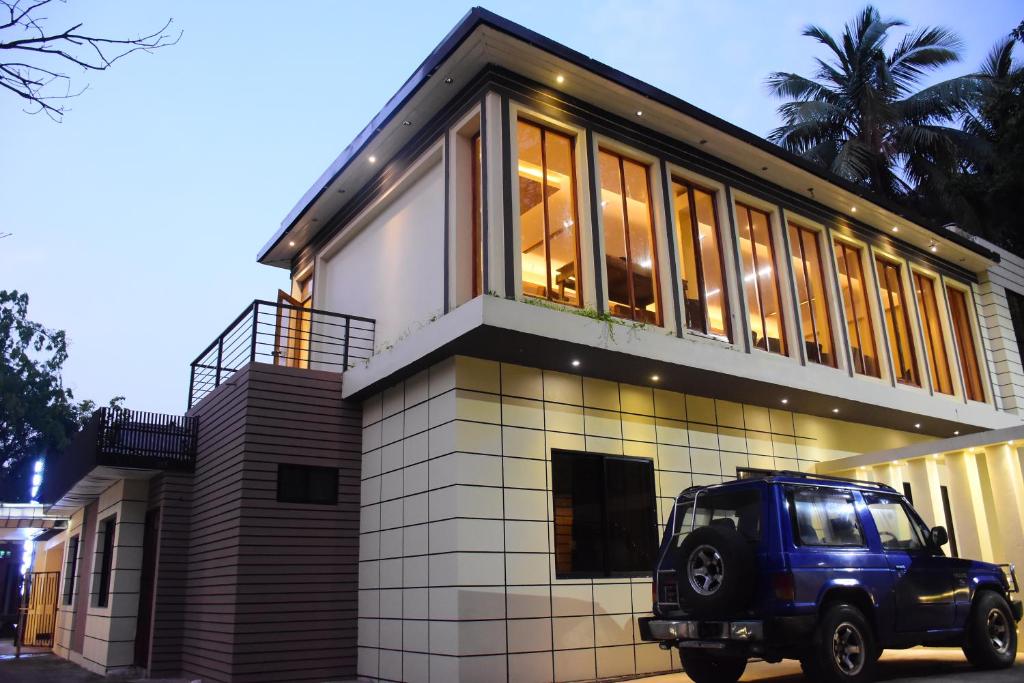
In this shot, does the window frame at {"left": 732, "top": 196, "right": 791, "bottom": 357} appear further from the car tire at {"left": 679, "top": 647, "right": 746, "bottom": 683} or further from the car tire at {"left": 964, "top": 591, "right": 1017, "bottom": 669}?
the car tire at {"left": 679, "top": 647, "right": 746, "bottom": 683}

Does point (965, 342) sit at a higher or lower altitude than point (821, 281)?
lower

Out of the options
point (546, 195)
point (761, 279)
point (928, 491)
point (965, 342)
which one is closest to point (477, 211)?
point (546, 195)

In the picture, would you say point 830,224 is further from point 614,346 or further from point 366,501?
point 366,501

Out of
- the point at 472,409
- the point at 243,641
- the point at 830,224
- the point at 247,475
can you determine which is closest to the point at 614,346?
the point at 472,409

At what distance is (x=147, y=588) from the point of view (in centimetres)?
1235

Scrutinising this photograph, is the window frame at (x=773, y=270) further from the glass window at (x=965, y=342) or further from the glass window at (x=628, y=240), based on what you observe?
the glass window at (x=965, y=342)

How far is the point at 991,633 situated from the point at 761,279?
6.09 m

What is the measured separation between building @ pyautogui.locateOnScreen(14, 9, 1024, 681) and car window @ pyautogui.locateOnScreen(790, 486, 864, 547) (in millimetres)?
3016

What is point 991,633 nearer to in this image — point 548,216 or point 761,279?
point 761,279

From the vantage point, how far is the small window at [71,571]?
16.3 m

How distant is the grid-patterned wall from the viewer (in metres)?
8.89

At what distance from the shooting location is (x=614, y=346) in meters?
9.69

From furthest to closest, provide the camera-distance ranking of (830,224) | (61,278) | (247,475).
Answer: (61,278) < (830,224) < (247,475)

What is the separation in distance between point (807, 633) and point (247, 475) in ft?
22.3
